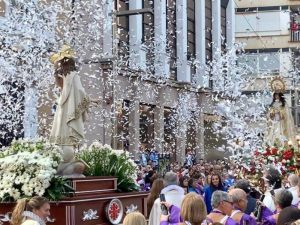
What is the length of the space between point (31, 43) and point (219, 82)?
84.9 feet

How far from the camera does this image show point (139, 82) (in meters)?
37.6

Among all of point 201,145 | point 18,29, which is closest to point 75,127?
point 18,29

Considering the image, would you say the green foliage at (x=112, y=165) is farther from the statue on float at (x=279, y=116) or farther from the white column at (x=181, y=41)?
the white column at (x=181, y=41)

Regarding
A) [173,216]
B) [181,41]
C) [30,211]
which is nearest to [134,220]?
[30,211]

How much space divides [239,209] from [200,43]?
130 feet

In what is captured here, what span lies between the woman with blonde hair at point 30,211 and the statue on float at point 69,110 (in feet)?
11.1

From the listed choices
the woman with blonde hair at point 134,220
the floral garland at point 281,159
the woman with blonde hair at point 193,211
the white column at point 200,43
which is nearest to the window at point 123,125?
the white column at point 200,43

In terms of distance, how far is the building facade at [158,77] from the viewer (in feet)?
105

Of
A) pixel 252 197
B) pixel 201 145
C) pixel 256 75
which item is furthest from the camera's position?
pixel 256 75

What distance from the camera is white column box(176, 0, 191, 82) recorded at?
4422 centimetres

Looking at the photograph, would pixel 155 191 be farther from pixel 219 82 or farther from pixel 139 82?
pixel 219 82

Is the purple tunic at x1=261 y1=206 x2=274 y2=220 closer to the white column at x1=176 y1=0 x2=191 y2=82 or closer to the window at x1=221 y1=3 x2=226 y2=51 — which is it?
the white column at x1=176 y1=0 x2=191 y2=82

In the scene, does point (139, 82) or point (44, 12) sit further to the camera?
point (139, 82)

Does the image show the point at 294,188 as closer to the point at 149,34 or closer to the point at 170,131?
the point at 149,34
